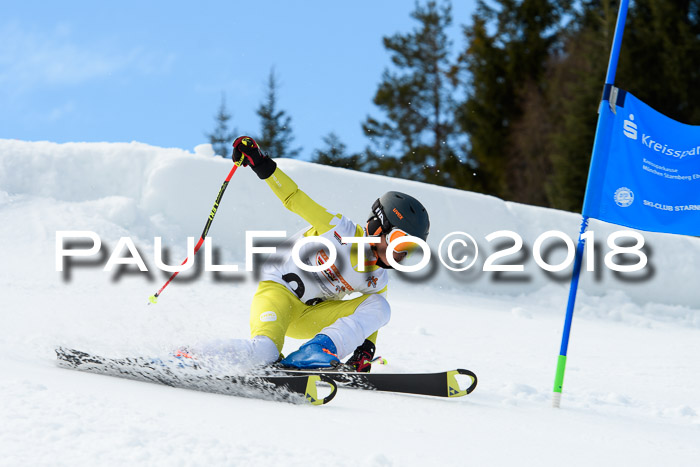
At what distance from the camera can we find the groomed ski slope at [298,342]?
210cm

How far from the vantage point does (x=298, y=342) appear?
5074 mm

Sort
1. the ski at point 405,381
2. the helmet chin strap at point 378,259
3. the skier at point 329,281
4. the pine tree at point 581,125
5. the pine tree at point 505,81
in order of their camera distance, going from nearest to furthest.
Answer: the ski at point 405,381, the skier at point 329,281, the helmet chin strap at point 378,259, the pine tree at point 581,125, the pine tree at point 505,81

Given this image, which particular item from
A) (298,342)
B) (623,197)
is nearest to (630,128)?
(623,197)

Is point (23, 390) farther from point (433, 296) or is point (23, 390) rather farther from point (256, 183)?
point (256, 183)

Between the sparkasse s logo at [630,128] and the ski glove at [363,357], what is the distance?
2.03m

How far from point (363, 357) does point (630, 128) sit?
2.15 metres

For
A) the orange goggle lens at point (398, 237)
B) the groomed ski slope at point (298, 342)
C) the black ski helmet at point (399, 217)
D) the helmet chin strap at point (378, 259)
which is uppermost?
the black ski helmet at point (399, 217)

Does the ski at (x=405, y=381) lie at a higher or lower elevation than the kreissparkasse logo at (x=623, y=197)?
lower

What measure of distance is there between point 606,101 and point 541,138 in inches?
855

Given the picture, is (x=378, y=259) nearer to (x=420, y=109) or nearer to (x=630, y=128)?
(x=630, y=128)

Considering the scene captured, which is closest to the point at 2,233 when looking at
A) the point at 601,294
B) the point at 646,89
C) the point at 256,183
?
the point at 256,183

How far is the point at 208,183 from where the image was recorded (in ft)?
28.1

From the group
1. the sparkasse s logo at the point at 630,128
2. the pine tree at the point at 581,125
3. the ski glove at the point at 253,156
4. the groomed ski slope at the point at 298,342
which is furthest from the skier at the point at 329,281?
the pine tree at the point at 581,125

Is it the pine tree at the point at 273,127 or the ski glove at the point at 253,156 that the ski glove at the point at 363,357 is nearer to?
the ski glove at the point at 253,156
